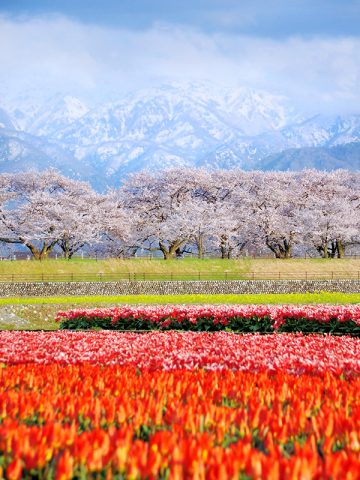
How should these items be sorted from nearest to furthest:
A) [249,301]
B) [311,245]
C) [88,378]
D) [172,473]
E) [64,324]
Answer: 1. [172,473]
2. [88,378]
3. [64,324]
4. [249,301]
5. [311,245]

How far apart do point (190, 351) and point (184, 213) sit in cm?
5537

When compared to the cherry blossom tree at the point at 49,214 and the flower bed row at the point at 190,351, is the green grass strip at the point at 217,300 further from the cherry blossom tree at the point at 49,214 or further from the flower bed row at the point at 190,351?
the cherry blossom tree at the point at 49,214

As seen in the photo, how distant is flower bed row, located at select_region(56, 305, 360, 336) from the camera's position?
1791cm

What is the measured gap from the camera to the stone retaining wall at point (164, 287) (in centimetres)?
4266

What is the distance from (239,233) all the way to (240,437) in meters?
66.0

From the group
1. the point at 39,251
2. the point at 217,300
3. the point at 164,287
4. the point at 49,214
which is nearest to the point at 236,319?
the point at 217,300

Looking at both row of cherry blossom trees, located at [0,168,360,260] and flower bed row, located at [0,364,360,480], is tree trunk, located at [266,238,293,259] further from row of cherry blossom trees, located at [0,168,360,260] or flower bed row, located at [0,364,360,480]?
flower bed row, located at [0,364,360,480]

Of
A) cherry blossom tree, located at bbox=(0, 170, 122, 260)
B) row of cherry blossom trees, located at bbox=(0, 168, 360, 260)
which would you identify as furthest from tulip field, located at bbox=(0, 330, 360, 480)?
row of cherry blossom trees, located at bbox=(0, 168, 360, 260)

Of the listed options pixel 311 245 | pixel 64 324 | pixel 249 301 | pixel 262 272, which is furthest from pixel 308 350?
pixel 311 245

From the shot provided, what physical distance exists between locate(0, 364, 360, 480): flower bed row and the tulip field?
0.01 metres

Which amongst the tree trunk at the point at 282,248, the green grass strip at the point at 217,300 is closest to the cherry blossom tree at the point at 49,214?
the tree trunk at the point at 282,248

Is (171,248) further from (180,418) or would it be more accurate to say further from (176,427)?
(176,427)

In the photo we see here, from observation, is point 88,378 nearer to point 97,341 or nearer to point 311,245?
point 97,341

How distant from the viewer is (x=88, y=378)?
6898mm
